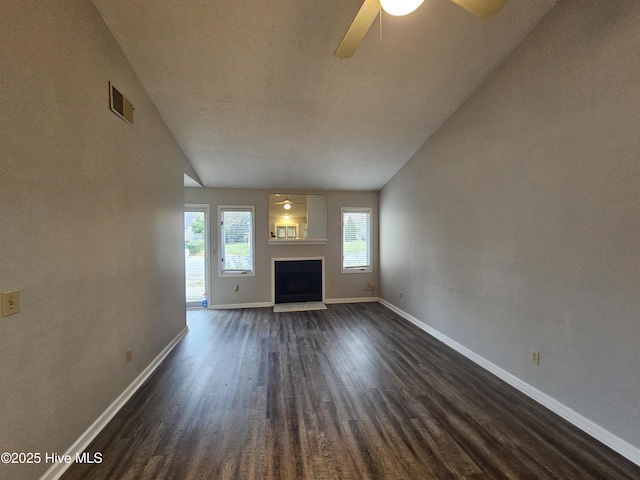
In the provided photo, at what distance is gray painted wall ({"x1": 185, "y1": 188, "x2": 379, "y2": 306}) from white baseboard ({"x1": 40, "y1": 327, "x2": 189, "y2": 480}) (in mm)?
2289

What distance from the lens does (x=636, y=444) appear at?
1673mm

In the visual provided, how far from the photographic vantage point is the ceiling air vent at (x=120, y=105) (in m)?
2.14

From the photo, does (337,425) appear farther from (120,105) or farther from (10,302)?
(120,105)

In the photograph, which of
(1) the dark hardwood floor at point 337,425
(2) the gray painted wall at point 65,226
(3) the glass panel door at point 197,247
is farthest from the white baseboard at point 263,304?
(2) the gray painted wall at point 65,226

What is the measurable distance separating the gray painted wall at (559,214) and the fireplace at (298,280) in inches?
112

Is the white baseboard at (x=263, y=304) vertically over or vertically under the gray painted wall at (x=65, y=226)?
under

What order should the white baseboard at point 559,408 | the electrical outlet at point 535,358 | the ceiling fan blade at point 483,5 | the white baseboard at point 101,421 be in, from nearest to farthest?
the ceiling fan blade at point 483,5 < the white baseboard at point 101,421 < the white baseboard at point 559,408 < the electrical outlet at point 535,358

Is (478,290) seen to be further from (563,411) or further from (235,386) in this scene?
(235,386)

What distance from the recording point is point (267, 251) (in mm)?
5488

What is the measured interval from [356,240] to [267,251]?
191 cm

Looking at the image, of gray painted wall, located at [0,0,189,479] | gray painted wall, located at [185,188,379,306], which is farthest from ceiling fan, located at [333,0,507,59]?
gray painted wall, located at [185,188,379,306]

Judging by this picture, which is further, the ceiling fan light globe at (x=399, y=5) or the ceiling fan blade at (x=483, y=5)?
the ceiling fan blade at (x=483, y=5)

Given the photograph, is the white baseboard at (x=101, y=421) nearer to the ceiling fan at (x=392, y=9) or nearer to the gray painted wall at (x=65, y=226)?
the gray painted wall at (x=65, y=226)

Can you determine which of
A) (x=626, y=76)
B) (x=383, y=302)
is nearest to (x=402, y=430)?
(x=626, y=76)
